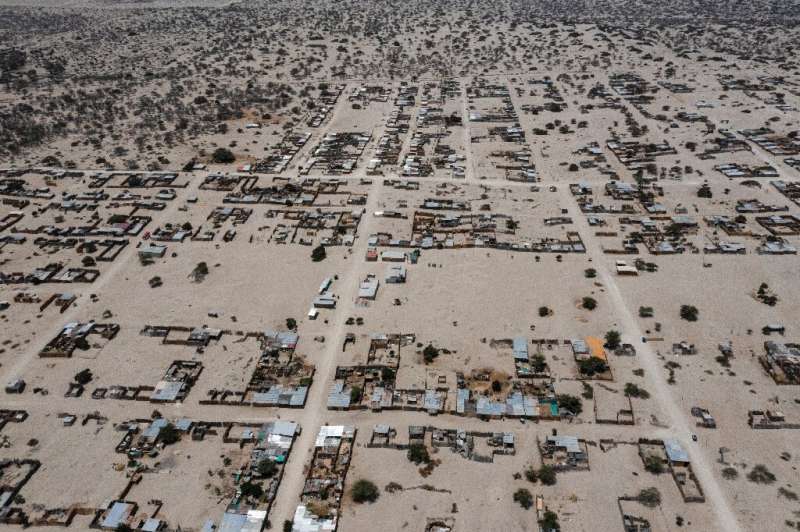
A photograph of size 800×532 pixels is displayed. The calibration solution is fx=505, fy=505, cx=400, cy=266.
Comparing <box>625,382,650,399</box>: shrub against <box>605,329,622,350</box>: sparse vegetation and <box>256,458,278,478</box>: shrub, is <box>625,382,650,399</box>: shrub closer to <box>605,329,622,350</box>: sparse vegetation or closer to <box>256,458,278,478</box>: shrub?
<box>605,329,622,350</box>: sparse vegetation

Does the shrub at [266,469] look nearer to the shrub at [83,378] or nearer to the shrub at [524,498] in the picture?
the shrub at [524,498]

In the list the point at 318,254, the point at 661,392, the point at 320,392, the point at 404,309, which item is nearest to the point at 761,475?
the point at 661,392

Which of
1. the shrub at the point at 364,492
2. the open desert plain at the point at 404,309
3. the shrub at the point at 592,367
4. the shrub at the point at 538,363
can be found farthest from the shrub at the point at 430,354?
the shrub at the point at 364,492

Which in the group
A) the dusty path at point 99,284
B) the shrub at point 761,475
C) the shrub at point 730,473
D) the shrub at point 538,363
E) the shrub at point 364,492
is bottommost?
the shrub at point 761,475

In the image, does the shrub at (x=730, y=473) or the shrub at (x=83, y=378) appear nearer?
the shrub at (x=730, y=473)

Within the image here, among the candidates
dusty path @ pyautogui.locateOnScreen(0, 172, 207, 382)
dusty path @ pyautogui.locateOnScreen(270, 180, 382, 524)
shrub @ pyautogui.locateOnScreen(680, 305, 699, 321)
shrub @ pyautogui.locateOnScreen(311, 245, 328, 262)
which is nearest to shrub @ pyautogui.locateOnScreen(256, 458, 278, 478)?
dusty path @ pyautogui.locateOnScreen(270, 180, 382, 524)

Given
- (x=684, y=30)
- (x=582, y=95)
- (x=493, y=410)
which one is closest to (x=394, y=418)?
(x=493, y=410)
